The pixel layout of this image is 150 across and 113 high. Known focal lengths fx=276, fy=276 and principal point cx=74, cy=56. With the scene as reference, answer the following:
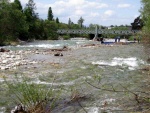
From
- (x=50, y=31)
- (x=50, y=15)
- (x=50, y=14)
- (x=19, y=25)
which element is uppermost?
(x=50, y=14)

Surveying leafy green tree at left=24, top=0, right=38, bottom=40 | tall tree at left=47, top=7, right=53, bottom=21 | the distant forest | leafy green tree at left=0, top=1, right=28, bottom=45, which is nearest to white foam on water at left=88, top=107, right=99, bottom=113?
the distant forest

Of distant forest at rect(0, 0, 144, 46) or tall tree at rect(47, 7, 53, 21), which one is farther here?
tall tree at rect(47, 7, 53, 21)

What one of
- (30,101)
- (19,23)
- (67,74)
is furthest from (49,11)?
(30,101)

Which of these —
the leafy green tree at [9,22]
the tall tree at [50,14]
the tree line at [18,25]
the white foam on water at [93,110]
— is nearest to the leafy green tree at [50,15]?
the tall tree at [50,14]

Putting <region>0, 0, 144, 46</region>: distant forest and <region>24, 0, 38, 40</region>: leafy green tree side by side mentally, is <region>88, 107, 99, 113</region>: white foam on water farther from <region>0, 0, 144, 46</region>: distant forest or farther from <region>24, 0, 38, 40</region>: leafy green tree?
<region>24, 0, 38, 40</region>: leafy green tree

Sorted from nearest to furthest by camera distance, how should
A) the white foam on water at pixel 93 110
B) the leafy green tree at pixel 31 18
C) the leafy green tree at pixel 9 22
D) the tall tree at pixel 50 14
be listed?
the white foam on water at pixel 93 110
the leafy green tree at pixel 9 22
the leafy green tree at pixel 31 18
the tall tree at pixel 50 14

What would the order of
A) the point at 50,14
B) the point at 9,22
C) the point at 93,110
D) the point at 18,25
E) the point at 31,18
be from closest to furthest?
the point at 93,110 < the point at 9,22 < the point at 18,25 < the point at 31,18 < the point at 50,14

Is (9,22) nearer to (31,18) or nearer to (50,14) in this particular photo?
(31,18)

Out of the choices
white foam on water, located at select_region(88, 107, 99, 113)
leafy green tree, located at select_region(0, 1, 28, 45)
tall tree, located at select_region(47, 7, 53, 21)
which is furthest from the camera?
tall tree, located at select_region(47, 7, 53, 21)

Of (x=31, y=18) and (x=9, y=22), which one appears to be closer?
(x=9, y=22)

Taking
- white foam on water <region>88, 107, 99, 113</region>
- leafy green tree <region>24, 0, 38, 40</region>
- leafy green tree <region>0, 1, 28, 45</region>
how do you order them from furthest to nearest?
leafy green tree <region>24, 0, 38, 40</region> → leafy green tree <region>0, 1, 28, 45</region> → white foam on water <region>88, 107, 99, 113</region>

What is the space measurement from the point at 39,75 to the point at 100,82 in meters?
4.66

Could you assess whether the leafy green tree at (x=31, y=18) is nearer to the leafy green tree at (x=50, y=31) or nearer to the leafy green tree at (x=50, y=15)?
the leafy green tree at (x=50, y=31)

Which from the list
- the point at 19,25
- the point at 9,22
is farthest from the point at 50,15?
the point at 9,22
